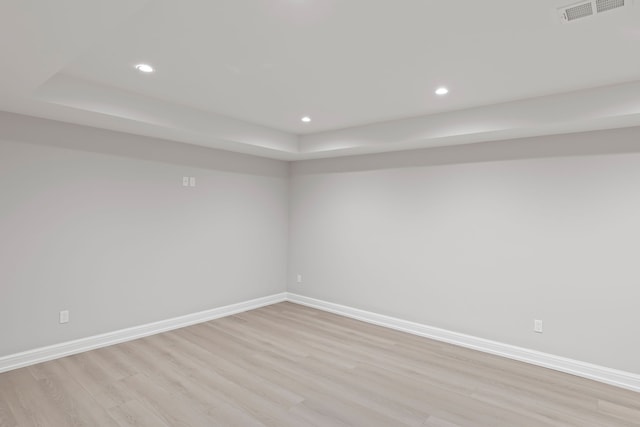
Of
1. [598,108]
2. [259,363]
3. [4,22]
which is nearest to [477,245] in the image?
[598,108]

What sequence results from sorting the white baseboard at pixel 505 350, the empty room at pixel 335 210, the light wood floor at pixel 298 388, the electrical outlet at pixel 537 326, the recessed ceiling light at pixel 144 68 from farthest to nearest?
the electrical outlet at pixel 537 326
the white baseboard at pixel 505 350
the recessed ceiling light at pixel 144 68
the light wood floor at pixel 298 388
the empty room at pixel 335 210

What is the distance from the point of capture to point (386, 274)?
4.84 m

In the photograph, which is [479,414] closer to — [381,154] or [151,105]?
[381,154]

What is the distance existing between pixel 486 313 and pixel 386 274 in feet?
4.33

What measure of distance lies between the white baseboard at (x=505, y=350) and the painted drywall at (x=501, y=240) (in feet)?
0.21

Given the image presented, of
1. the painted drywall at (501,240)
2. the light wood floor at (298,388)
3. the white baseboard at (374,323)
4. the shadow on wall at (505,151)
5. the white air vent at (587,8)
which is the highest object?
the white air vent at (587,8)

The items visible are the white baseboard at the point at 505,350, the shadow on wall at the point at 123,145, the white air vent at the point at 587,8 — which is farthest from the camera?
the shadow on wall at the point at 123,145

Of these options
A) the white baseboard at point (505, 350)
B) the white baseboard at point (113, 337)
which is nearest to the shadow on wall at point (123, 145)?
the white baseboard at point (113, 337)

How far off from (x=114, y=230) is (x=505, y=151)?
4.46 meters

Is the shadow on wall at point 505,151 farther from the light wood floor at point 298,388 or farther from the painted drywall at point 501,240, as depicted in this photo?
the light wood floor at point 298,388

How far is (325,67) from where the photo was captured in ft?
9.12

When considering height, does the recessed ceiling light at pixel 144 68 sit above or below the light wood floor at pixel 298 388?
above

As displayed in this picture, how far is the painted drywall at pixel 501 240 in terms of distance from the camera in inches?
130

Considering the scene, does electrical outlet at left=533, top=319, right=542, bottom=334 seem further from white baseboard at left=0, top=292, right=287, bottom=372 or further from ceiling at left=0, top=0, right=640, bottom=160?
white baseboard at left=0, top=292, right=287, bottom=372
